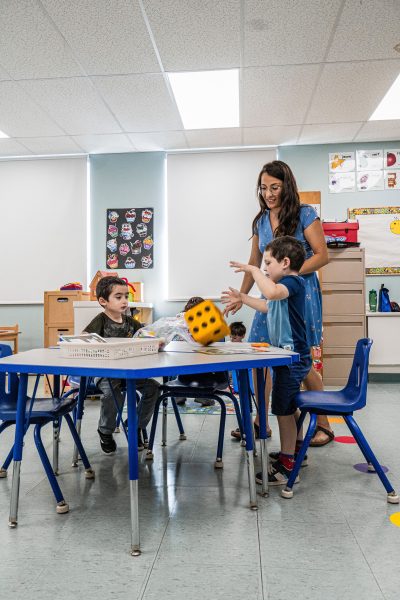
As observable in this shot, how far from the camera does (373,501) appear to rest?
1.69 meters

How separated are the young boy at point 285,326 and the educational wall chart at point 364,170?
354cm

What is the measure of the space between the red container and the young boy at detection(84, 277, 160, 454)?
248 cm

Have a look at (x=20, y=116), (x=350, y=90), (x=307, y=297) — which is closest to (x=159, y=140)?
(x=20, y=116)

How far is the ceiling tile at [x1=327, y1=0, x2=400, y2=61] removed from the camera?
9.25ft

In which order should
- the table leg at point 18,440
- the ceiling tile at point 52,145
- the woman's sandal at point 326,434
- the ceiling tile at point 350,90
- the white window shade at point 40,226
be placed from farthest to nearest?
the white window shade at point 40,226
the ceiling tile at point 52,145
the ceiling tile at point 350,90
the woman's sandal at point 326,434
the table leg at point 18,440

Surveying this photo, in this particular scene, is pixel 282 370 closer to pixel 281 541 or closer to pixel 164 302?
pixel 281 541

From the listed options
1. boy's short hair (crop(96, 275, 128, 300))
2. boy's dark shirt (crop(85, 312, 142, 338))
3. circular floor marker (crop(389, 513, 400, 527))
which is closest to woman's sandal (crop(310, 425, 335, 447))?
circular floor marker (crop(389, 513, 400, 527))

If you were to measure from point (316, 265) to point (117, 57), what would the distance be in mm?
2318

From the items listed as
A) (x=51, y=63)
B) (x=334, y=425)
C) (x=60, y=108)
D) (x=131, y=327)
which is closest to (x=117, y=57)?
(x=51, y=63)

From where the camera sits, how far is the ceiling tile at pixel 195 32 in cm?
280

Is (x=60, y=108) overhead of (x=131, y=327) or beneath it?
overhead

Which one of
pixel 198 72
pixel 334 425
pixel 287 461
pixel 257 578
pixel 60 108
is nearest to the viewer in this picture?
pixel 257 578

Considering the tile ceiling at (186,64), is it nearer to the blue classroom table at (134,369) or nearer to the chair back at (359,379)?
the chair back at (359,379)

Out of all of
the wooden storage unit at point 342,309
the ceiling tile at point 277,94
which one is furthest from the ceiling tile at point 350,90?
the wooden storage unit at point 342,309
